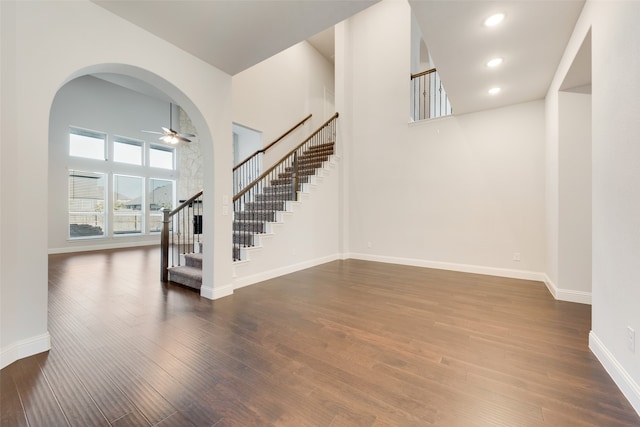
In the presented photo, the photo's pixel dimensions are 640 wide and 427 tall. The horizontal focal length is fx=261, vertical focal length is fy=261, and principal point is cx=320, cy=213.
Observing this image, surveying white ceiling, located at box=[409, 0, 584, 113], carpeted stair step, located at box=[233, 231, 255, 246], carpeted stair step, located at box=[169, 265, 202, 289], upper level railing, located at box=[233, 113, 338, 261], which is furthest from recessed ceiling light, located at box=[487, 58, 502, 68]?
carpeted stair step, located at box=[169, 265, 202, 289]

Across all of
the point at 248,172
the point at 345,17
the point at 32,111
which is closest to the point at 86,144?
the point at 248,172

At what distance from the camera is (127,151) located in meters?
8.44

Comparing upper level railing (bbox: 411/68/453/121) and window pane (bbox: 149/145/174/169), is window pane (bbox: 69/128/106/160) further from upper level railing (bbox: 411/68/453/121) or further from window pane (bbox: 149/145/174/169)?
upper level railing (bbox: 411/68/453/121)

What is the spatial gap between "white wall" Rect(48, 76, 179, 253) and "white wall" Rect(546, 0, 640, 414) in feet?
33.9

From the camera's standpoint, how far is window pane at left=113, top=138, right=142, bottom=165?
8183mm

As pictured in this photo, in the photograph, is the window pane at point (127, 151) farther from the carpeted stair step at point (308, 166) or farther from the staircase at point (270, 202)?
the carpeted stair step at point (308, 166)

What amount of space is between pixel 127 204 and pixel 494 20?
33.1ft

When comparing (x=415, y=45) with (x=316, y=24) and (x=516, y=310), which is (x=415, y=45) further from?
(x=516, y=310)

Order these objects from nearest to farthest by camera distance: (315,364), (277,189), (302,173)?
1. (315,364)
2. (277,189)
3. (302,173)

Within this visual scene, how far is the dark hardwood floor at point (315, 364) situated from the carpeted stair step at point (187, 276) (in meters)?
0.39

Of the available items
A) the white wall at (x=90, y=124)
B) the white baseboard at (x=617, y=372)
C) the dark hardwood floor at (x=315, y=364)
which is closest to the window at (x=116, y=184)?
the white wall at (x=90, y=124)

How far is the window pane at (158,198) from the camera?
897cm

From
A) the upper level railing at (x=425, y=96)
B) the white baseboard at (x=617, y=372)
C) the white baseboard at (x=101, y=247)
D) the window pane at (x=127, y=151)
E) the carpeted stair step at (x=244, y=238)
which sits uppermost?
the upper level railing at (x=425, y=96)

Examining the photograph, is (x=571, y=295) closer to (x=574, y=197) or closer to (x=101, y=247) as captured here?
(x=574, y=197)
